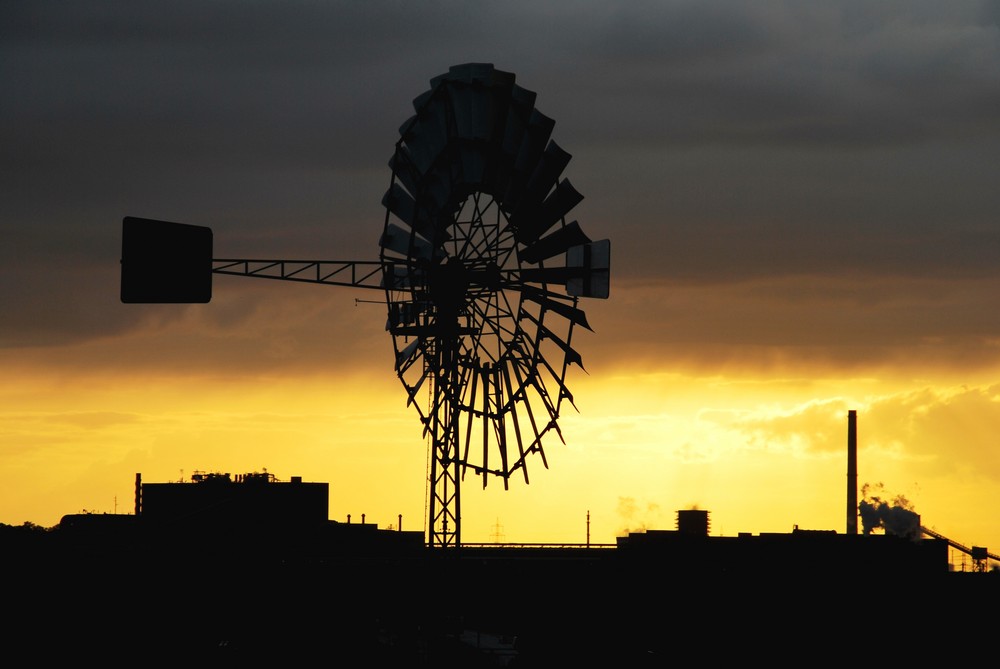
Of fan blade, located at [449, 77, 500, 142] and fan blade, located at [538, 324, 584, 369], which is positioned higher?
fan blade, located at [449, 77, 500, 142]

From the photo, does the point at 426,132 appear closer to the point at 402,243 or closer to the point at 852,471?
the point at 402,243

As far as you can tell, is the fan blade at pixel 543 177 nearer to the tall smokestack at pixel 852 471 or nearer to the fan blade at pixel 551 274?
the fan blade at pixel 551 274

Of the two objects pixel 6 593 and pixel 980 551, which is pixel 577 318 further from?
pixel 980 551

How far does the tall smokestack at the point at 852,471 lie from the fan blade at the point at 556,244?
109280 mm

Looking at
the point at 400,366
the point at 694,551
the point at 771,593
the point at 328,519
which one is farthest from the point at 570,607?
the point at 328,519

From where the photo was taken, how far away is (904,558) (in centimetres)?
10325

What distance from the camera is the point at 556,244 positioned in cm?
5309

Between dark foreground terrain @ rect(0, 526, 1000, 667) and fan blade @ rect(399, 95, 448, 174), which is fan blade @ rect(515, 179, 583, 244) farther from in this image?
dark foreground terrain @ rect(0, 526, 1000, 667)

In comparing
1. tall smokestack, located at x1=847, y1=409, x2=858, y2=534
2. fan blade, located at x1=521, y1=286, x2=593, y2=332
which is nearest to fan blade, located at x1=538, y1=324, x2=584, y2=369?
fan blade, located at x1=521, y1=286, x2=593, y2=332

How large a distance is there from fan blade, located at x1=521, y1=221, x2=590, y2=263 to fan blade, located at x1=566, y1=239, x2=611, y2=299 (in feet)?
1.84

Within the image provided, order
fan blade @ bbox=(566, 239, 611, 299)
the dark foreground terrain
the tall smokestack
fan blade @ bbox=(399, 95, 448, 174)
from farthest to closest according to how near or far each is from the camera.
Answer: the tall smokestack, the dark foreground terrain, fan blade @ bbox=(399, 95, 448, 174), fan blade @ bbox=(566, 239, 611, 299)

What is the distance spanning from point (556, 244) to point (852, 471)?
11557 cm

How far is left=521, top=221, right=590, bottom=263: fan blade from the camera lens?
5306cm

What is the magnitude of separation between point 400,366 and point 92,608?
2787 cm
